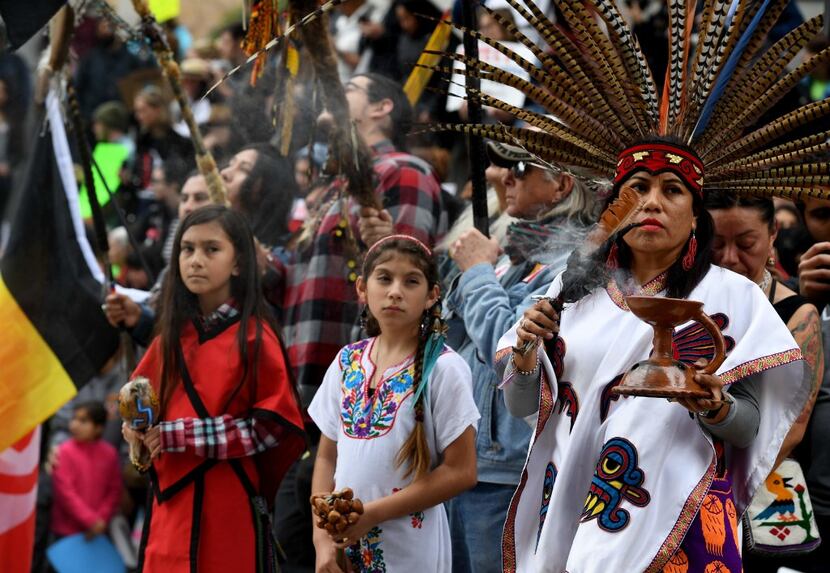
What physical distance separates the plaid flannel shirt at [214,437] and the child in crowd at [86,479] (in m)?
3.47

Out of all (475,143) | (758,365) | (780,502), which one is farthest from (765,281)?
(475,143)

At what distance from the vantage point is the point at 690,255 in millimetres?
3797

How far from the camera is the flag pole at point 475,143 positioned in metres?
4.54

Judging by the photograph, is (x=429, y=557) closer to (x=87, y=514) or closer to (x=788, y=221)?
(x=788, y=221)

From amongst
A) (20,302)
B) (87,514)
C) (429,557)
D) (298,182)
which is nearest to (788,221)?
(298,182)

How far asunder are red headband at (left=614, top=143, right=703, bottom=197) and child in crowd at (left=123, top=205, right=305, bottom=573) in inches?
71.5

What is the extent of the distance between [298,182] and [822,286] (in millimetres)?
3059

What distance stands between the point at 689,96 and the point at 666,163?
0.25 metres

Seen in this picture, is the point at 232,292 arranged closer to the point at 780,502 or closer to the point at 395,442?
the point at 395,442

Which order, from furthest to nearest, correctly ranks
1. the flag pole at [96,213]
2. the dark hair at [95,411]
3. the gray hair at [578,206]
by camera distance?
the dark hair at [95,411], the flag pole at [96,213], the gray hair at [578,206]

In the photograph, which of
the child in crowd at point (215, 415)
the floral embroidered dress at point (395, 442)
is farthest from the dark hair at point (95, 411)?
the floral embroidered dress at point (395, 442)

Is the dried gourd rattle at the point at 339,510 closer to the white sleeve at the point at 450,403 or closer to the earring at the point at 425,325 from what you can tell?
the white sleeve at the point at 450,403

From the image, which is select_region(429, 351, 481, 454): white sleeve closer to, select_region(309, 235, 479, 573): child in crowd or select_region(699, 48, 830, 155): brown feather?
select_region(309, 235, 479, 573): child in crowd

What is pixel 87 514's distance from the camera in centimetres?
812
